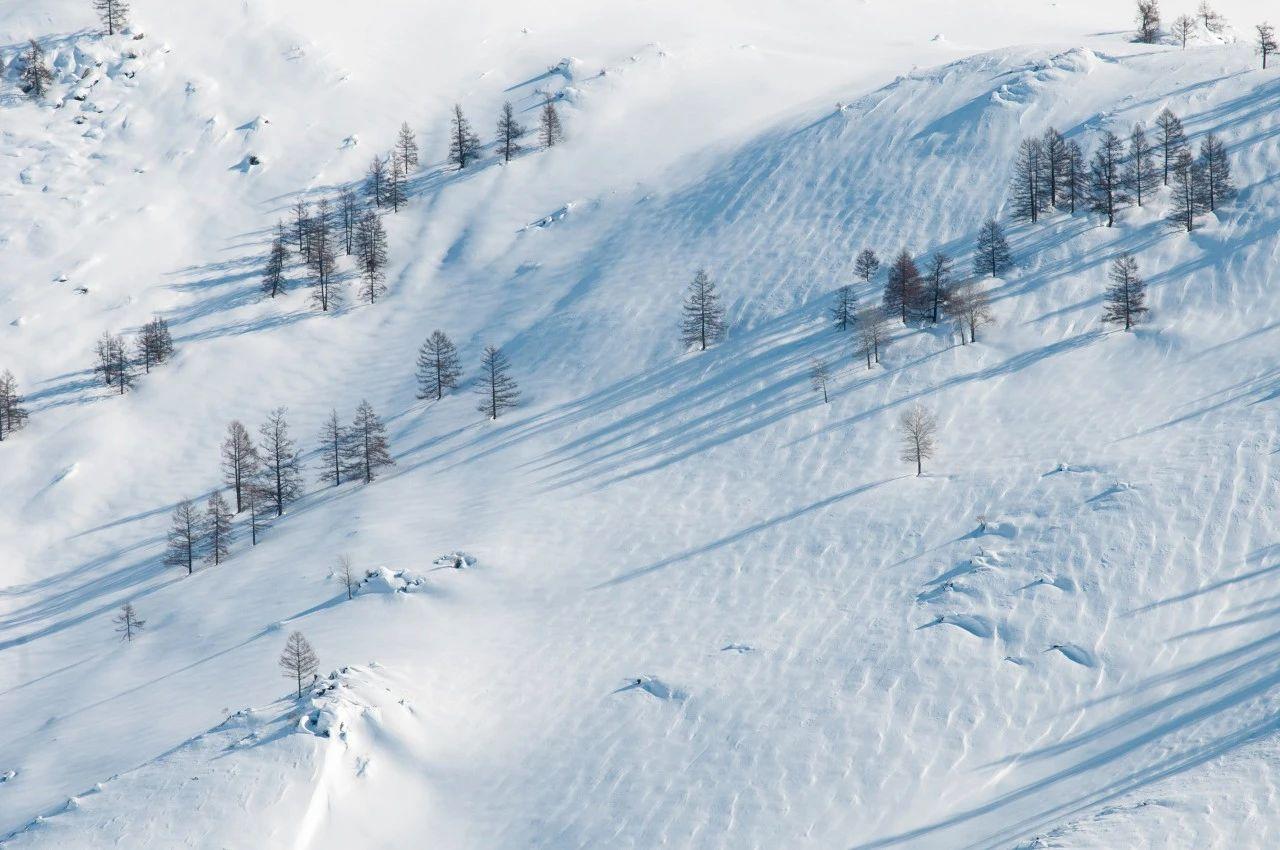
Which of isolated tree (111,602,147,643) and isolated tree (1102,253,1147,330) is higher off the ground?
isolated tree (1102,253,1147,330)

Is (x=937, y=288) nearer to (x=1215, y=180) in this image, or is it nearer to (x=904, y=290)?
(x=904, y=290)

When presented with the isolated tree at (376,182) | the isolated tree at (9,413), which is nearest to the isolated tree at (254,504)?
the isolated tree at (9,413)

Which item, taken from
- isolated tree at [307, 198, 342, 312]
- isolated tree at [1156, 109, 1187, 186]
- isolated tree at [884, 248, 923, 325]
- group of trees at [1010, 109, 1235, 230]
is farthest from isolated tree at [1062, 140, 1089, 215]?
isolated tree at [307, 198, 342, 312]

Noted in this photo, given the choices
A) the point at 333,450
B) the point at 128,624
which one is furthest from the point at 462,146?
the point at 128,624

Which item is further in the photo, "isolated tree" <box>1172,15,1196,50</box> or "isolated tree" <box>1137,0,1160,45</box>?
"isolated tree" <box>1137,0,1160,45</box>

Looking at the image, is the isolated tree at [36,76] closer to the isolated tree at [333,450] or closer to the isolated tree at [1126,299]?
the isolated tree at [333,450]

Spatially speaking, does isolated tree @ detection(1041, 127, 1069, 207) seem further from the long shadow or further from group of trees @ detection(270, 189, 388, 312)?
group of trees @ detection(270, 189, 388, 312)
